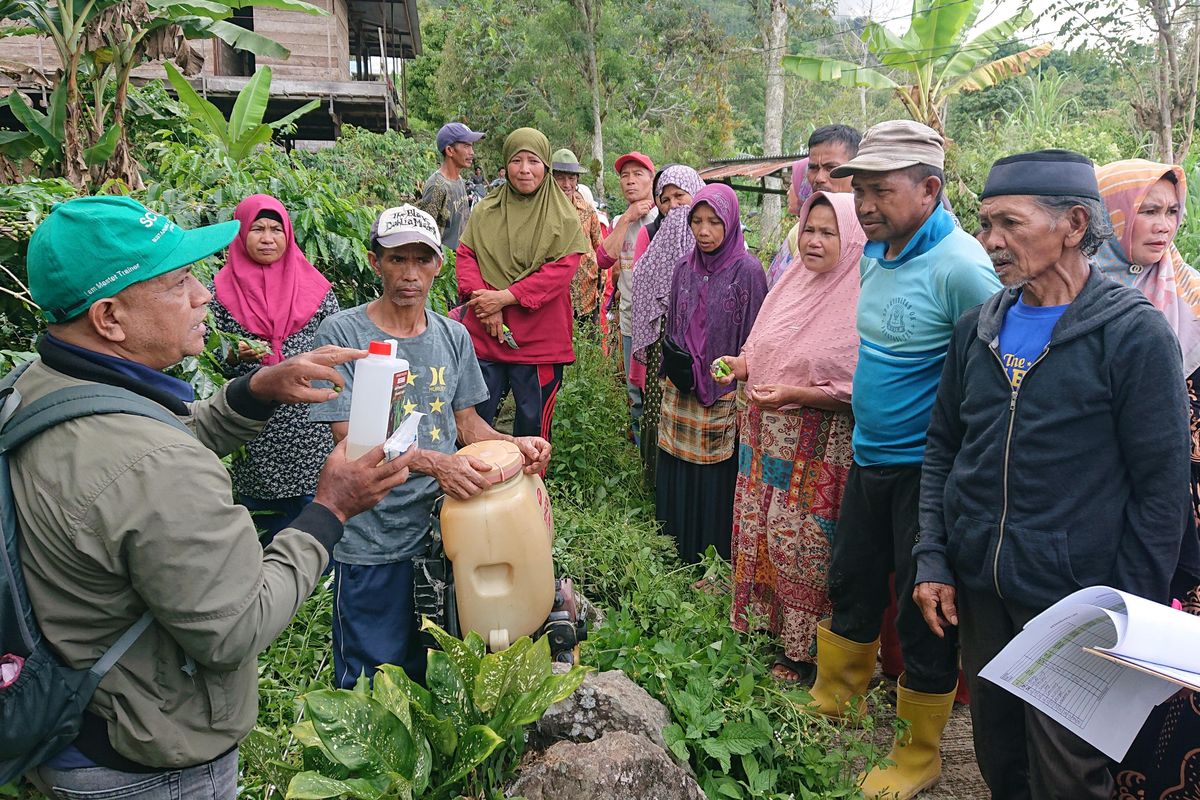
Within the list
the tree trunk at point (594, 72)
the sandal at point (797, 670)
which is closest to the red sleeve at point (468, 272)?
the sandal at point (797, 670)

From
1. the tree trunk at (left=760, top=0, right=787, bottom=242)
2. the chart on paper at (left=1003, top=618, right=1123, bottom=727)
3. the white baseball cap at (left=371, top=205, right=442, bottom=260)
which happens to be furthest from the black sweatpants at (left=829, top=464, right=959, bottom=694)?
the tree trunk at (left=760, top=0, right=787, bottom=242)

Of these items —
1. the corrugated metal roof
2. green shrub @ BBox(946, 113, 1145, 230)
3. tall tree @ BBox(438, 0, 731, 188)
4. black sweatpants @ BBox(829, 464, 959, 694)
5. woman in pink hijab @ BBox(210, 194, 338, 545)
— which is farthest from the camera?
tall tree @ BBox(438, 0, 731, 188)

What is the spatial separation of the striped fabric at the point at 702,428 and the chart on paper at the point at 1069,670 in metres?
2.32

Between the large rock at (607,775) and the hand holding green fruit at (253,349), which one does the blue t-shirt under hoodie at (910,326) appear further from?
the hand holding green fruit at (253,349)

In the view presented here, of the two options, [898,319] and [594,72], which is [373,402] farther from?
[594,72]

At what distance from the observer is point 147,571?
1.36m

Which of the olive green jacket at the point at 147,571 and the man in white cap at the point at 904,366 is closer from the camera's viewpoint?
the olive green jacket at the point at 147,571

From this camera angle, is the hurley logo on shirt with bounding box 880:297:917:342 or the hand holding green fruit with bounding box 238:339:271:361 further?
the hand holding green fruit with bounding box 238:339:271:361

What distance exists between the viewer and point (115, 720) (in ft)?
4.75

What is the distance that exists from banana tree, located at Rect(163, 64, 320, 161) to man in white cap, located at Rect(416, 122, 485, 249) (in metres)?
1.49

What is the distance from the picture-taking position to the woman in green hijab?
440 centimetres

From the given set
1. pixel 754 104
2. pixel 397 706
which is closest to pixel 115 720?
pixel 397 706

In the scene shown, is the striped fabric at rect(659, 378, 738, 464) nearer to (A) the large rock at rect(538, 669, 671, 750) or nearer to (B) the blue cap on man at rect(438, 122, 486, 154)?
(A) the large rock at rect(538, 669, 671, 750)

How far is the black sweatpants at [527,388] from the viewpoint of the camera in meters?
4.49
